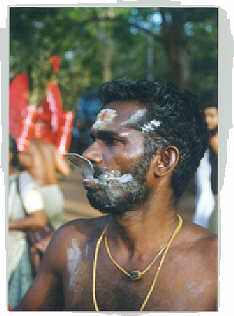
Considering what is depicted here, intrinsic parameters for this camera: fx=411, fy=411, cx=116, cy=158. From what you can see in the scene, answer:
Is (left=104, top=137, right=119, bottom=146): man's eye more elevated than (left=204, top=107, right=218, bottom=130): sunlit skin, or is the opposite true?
(left=204, top=107, right=218, bottom=130): sunlit skin

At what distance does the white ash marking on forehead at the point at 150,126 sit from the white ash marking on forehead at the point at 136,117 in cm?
4

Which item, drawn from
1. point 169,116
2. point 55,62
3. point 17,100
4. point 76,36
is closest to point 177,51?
point 55,62

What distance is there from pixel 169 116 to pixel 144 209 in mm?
396

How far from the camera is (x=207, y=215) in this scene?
325 cm

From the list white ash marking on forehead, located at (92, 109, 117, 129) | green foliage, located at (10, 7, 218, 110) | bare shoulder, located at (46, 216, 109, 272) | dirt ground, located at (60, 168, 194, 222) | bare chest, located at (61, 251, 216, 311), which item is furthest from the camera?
green foliage, located at (10, 7, 218, 110)

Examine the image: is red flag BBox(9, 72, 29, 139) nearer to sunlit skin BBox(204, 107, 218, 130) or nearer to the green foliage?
the green foliage

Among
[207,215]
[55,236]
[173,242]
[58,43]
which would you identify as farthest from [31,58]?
[173,242]

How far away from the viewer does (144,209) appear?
170cm

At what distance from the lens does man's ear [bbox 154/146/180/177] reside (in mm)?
1676

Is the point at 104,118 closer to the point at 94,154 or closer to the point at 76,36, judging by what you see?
the point at 94,154

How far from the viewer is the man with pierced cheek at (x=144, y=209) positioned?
1.62m

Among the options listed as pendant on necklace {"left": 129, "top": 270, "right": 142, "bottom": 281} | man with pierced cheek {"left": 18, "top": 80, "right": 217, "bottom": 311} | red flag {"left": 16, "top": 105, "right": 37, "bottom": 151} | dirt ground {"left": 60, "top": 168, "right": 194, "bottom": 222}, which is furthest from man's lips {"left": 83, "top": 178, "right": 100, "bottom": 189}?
red flag {"left": 16, "top": 105, "right": 37, "bottom": 151}

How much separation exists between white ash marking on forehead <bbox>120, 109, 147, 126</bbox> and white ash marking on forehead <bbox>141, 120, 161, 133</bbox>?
4cm

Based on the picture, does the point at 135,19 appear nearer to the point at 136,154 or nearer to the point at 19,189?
the point at 19,189
